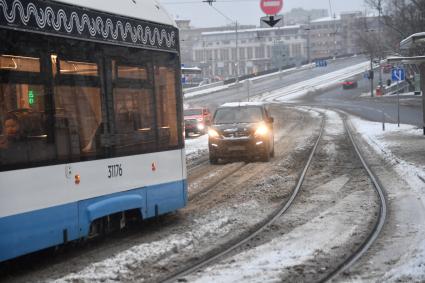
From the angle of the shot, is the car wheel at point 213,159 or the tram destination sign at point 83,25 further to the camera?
the car wheel at point 213,159

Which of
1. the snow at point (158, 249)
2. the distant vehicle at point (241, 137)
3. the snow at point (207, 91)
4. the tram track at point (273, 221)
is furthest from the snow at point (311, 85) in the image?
the snow at point (158, 249)

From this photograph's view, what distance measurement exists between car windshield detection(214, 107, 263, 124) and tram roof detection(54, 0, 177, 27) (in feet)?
36.6

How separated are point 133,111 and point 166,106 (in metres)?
0.86

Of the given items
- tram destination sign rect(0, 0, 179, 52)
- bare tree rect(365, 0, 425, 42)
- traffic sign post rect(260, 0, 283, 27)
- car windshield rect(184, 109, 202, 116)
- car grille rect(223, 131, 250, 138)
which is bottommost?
car windshield rect(184, 109, 202, 116)

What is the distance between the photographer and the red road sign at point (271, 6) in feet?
76.0

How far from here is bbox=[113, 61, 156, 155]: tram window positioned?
Answer: 862 cm

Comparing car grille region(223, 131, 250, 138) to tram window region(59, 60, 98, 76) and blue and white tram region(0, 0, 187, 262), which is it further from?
tram window region(59, 60, 98, 76)

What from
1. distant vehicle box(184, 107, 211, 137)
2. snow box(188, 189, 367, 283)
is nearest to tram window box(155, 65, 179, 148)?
snow box(188, 189, 367, 283)

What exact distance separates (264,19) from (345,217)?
1490 centimetres

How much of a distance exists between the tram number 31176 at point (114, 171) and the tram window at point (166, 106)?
3.56 ft

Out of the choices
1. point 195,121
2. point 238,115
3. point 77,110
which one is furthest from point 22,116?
point 195,121

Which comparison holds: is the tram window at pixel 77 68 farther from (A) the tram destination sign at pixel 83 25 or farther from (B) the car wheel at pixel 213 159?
(B) the car wheel at pixel 213 159

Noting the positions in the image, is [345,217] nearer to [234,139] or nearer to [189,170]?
[189,170]

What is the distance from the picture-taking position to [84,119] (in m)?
7.96
